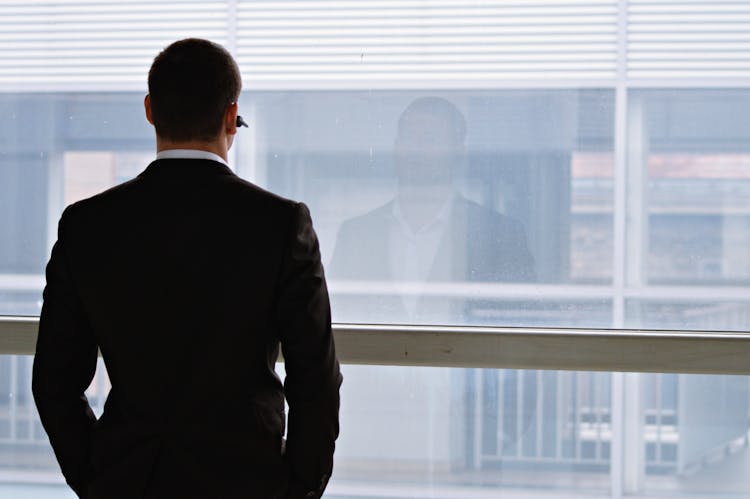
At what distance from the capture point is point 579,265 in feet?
7.37

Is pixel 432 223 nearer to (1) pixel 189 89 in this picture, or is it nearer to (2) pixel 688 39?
(2) pixel 688 39

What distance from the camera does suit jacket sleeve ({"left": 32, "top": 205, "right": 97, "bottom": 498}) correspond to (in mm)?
1463

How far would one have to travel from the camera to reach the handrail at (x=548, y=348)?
2141mm

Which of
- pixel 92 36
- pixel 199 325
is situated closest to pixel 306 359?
pixel 199 325

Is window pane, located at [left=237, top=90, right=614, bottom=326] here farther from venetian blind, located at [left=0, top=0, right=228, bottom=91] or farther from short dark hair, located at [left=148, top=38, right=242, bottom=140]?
short dark hair, located at [left=148, top=38, right=242, bottom=140]

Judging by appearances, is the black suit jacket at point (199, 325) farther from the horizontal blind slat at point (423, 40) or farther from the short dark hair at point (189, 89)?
the horizontal blind slat at point (423, 40)

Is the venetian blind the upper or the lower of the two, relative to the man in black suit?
upper

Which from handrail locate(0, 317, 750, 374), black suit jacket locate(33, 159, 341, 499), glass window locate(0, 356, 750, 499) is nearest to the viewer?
black suit jacket locate(33, 159, 341, 499)

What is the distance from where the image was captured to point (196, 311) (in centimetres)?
138

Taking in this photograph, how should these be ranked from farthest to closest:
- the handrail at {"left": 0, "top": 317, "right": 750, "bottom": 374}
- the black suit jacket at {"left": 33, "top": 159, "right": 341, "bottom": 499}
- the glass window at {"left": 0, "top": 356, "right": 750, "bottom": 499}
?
1. the glass window at {"left": 0, "top": 356, "right": 750, "bottom": 499}
2. the handrail at {"left": 0, "top": 317, "right": 750, "bottom": 374}
3. the black suit jacket at {"left": 33, "top": 159, "right": 341, "bottom": 499}

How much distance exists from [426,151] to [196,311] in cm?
105

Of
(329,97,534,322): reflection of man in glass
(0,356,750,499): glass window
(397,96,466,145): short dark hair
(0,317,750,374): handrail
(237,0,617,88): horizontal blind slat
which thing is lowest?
(0,356,750,499): glass window

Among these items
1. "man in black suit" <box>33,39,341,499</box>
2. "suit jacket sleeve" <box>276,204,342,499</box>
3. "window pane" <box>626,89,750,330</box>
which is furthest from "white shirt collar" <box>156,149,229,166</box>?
"window pane" <box>626,89,750,330</box>

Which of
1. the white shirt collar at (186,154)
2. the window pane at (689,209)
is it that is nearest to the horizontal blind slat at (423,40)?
the window pane at (689,209)
